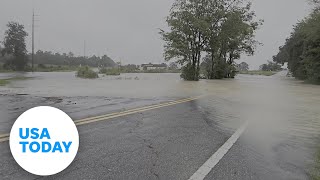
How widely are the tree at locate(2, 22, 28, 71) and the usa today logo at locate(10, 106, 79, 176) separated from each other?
244 ft

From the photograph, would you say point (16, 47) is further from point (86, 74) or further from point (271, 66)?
point (271, 66)

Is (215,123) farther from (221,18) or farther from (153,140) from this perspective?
(221,18)

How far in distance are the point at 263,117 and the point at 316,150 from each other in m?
4.38

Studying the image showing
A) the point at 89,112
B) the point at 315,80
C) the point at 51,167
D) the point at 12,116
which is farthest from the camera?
the point at 315,80

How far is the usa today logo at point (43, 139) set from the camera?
12.0 ft

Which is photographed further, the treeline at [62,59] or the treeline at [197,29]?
the treeline at [62,59]

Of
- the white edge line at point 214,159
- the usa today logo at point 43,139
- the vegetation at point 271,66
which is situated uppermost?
the vegetation at point 271,66

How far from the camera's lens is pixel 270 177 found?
527 centimetres

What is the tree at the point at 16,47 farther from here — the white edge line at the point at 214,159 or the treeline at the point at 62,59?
the white edge line at the point at 214,159

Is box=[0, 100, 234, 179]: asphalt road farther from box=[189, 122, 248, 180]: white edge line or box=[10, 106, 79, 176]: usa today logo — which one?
box=[10, 106, 79, 176]: usa today logo

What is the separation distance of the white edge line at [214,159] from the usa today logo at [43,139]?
6.56 ft

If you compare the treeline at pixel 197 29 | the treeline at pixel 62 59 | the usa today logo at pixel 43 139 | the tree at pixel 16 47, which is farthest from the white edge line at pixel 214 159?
the treeline at pixel 62 59

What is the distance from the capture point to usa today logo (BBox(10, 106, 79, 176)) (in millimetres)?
3664

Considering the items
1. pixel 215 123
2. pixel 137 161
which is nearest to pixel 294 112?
pixel 215 123
